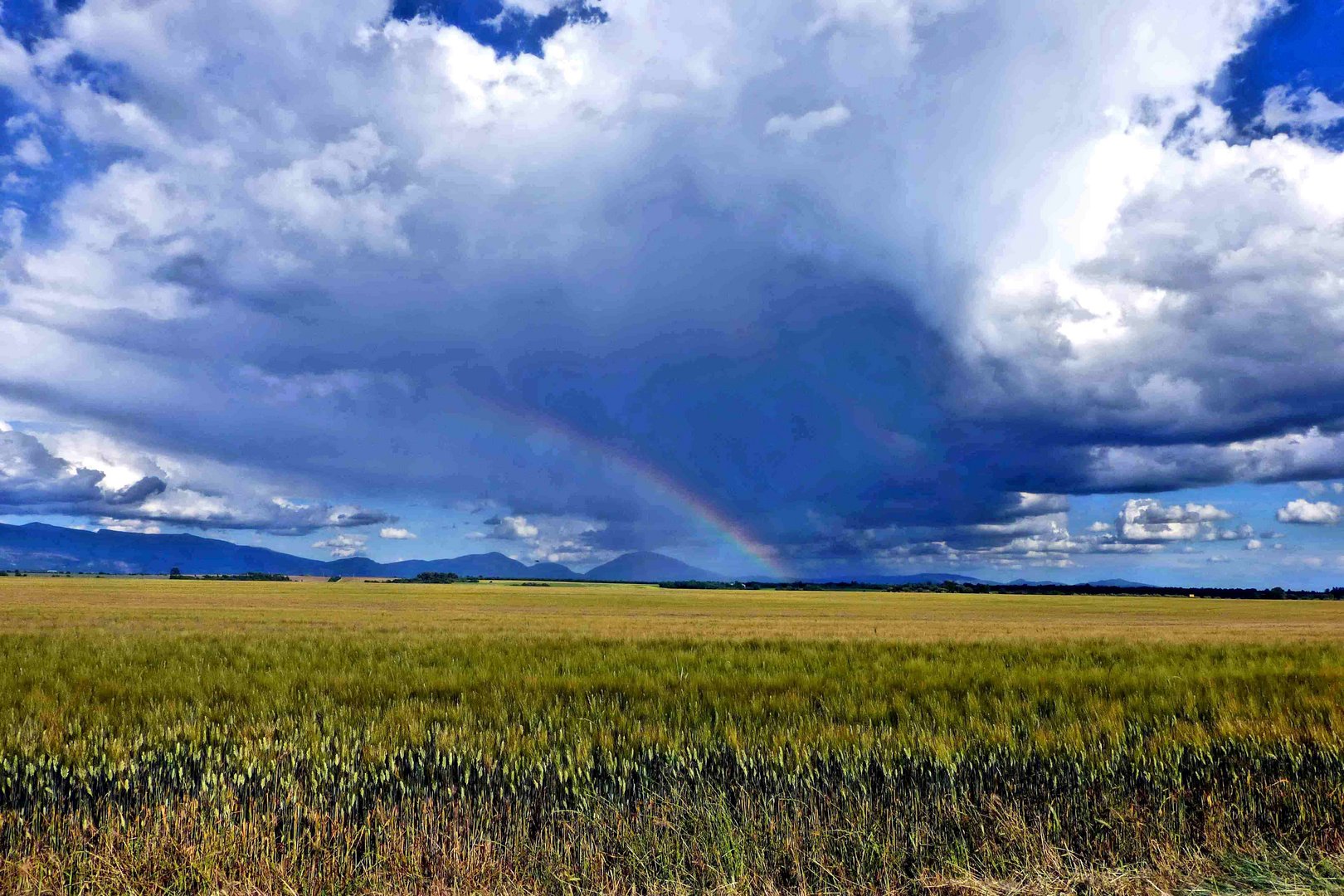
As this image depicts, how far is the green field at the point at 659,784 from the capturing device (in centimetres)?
559

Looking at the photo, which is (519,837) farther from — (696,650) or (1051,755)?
(696,650)

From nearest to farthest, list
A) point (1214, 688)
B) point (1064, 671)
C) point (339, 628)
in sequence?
1. point (1214, 688)
2. point (1064, 671)
3. point (339, 628)

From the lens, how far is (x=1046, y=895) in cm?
504

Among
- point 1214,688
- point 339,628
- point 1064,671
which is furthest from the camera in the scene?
point 339,628

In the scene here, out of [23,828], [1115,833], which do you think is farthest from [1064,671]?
[23,828]

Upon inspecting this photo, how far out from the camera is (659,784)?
307 inches

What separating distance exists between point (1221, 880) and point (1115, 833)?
1.04 m

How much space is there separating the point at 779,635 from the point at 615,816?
2358 cm

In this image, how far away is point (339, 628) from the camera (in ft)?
103

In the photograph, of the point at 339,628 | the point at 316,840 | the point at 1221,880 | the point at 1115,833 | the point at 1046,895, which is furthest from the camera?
the point at 339,628

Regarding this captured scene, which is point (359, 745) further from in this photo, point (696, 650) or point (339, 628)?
point (339, 628)

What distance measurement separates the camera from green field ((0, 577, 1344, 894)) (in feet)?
18.4

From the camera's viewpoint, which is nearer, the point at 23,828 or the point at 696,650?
the point at 23,828

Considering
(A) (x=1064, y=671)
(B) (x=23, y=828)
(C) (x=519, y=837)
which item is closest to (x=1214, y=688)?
(A) (x=1064, y=671)
